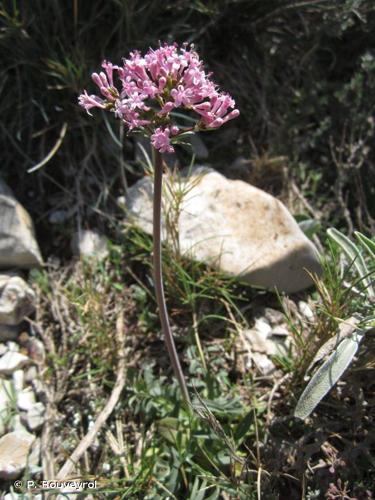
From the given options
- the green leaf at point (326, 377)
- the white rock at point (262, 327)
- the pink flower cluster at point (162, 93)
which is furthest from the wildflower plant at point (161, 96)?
the white rock at point (262, 327)

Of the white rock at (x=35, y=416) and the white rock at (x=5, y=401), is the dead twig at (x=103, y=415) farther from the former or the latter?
the white rock at (x=5, y=401)

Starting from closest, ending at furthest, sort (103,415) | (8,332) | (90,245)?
(103,415) < (8,332) < (90,245)

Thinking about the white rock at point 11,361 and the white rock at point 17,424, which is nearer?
the white rock at point 17,424

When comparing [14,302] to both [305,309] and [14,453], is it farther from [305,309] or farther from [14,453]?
[305,309]

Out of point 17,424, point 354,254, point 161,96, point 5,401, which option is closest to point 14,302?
point 5,401

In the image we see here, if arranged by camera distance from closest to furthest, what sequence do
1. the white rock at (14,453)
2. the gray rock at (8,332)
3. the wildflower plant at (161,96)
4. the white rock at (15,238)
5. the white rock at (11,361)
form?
the wildflower plant at (161,96) < the white rock at (14,453) < the white rock at (11,361) < the gray rock at (8,332) < the white rock at (15,238)

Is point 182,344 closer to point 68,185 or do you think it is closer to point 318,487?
point 318,487
